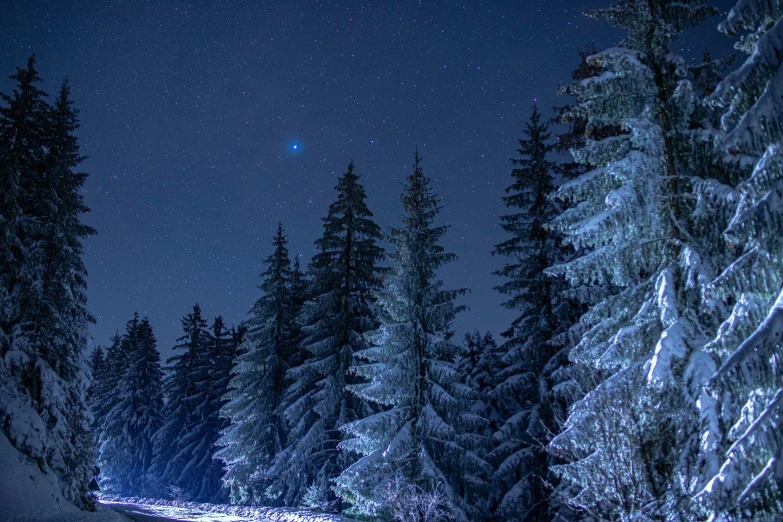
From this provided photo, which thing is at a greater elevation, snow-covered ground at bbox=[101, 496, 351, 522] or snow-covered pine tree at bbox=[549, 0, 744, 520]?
snow-covered pine tree at bbox=[549, 0, 744, 520]

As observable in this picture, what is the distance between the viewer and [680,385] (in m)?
8.20

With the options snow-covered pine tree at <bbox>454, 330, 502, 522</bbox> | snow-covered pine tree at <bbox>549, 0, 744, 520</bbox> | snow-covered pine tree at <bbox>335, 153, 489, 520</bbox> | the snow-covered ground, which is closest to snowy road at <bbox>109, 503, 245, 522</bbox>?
the snow-covered ground

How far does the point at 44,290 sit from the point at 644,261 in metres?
19.1

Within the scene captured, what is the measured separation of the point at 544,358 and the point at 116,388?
153 feet

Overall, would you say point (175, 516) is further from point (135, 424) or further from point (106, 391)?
→ point (106, 391)

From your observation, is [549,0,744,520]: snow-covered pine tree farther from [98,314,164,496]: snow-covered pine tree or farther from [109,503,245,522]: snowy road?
[98,314,164,496]: snow-covered pine tree

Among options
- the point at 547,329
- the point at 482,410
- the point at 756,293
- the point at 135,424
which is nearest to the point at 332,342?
the point at 482,410

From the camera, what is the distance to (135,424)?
4419 cm

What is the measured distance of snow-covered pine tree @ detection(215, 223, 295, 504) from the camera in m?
25.4

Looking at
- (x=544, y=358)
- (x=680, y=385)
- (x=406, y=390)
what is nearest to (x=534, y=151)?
(x=544, y=358)

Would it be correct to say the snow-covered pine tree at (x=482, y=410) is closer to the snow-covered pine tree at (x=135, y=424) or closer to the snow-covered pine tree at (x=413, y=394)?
the snow-covered pine tree at (x=413, y=394)

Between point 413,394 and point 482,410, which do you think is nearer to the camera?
point 413,394

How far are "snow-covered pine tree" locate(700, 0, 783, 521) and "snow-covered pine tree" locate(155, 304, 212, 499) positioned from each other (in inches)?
1629

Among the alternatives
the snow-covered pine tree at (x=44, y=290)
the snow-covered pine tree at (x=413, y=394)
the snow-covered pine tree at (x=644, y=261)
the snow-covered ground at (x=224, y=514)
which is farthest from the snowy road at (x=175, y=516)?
the snow-covered pine tree at (x=644, y=261)
